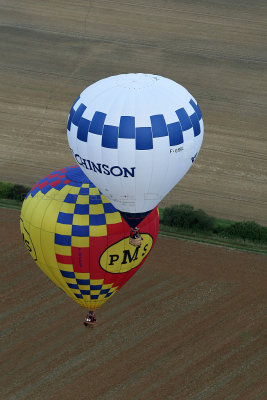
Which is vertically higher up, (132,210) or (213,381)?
(132,210)

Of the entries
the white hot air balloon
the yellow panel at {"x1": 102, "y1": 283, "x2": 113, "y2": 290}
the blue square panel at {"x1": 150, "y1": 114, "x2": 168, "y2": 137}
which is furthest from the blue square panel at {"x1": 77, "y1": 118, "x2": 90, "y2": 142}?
the yellow panel at {"x1": 102, "y1": 283, "x2": 113, "y2": 290}

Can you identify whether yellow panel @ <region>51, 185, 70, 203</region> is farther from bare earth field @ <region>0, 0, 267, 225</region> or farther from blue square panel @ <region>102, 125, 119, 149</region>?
bare earth field @ <region>0, 0, 267, 225</region>

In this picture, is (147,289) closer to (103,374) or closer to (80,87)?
(103,374)

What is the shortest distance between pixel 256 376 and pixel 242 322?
3724mm

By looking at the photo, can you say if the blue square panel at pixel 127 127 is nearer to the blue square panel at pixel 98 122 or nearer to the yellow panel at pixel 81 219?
the blue square panel at pixel 98 122

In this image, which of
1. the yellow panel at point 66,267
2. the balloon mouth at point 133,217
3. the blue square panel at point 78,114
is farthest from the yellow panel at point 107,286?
the blue square panel at point 78,114

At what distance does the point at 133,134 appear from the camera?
35.7m

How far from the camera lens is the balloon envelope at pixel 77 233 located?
38812 millimetres

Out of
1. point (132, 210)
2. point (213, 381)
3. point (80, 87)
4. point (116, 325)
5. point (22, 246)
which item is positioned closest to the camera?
point (132, 210)

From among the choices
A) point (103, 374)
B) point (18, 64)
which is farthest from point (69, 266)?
point (18, 64)

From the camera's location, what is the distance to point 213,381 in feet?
Result: 140

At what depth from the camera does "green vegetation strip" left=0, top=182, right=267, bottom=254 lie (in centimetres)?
5178

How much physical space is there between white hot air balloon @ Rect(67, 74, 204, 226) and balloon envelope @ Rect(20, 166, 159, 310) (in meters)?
1.33

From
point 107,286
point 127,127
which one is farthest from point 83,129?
point 107,286
